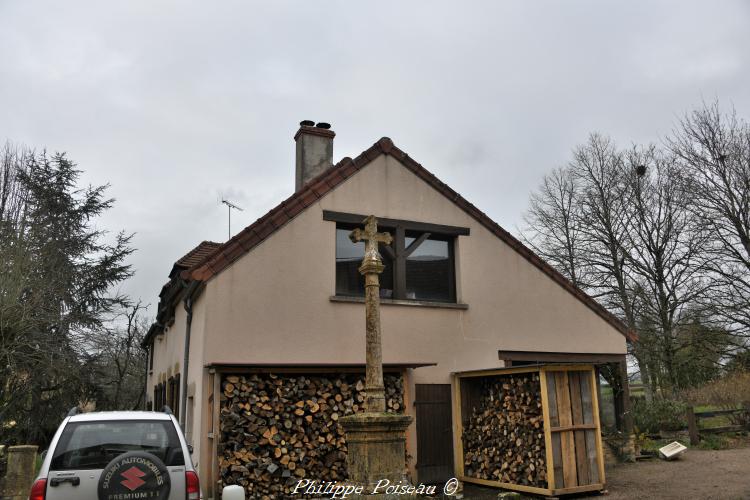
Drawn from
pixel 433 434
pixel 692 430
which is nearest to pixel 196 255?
pixel 433 434

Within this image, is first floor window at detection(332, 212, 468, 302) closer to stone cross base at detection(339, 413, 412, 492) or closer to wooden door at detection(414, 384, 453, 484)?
wooden door at detection(414, 384, 453, 484)

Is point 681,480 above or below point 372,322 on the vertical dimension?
below

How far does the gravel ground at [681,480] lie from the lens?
963 centimetres

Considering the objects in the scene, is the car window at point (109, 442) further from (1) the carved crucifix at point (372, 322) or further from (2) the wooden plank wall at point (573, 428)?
(2) the wooden plank wall at point (573, 428)

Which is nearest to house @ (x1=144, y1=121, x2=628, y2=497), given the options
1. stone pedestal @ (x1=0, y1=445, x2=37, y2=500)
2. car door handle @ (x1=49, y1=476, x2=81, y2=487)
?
stone pedestal @ (x1=0, y1=445, x2=37, y2=500)

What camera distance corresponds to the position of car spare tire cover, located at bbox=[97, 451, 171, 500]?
220 inches

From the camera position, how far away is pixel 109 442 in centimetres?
613

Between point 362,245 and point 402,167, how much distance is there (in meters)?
1.89

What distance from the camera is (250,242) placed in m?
10.5

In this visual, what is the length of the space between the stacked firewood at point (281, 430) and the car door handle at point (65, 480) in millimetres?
3549

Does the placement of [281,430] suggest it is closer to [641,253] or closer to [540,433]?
[540,433]

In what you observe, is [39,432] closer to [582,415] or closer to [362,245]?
[362,245]

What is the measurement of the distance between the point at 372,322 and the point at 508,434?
3.93 metres

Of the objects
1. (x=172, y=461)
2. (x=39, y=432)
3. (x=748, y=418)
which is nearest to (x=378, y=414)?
(x=172, y=461)
